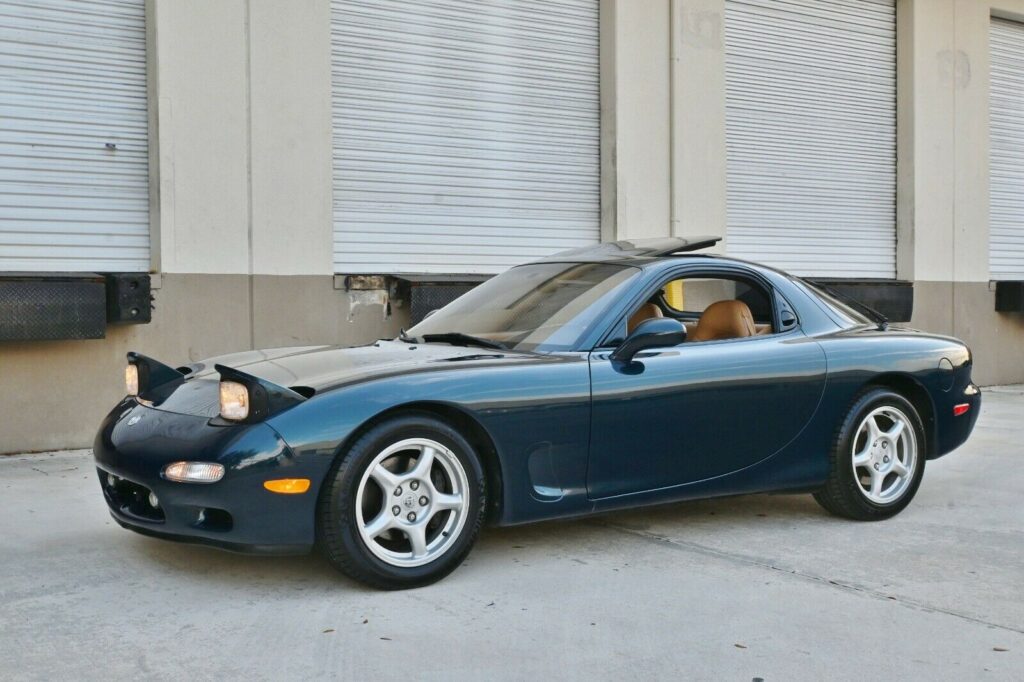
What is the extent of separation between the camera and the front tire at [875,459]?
218 inches

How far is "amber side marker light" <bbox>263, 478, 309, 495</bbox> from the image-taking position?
407 cm

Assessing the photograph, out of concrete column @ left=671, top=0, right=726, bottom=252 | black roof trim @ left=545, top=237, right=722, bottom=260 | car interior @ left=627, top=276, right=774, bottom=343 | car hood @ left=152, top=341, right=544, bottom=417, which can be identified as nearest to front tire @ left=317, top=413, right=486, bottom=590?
car hood @ left=152, top=341, right=544, bottom=417

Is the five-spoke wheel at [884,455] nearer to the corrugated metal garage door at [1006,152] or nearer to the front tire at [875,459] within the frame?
the front tire at [875,459]

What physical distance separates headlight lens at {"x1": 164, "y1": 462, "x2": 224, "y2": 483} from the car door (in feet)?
4.99

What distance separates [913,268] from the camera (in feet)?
44.7

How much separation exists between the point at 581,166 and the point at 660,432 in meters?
6.72

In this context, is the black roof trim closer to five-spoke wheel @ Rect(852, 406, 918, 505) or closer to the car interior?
the car interior

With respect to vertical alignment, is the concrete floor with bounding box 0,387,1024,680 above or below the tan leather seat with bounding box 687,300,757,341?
below

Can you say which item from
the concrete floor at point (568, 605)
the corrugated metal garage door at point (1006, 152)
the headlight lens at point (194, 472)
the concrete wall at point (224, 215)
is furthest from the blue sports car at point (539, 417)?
the corrugated metal garage door at point (1006, 152)

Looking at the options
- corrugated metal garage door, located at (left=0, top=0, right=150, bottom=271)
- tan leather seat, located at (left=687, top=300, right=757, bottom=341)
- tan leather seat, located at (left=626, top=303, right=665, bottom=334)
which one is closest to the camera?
tan leather seat, located at (left=626, top=303, right=665, bottom=334)

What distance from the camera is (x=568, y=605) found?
4160mm

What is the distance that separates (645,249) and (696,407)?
3.26ft

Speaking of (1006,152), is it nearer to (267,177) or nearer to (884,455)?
(267,177)

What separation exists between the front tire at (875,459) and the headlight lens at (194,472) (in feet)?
9.72
